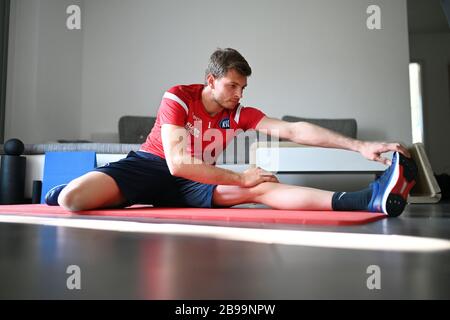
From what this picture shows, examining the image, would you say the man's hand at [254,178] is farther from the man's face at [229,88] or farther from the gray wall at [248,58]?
the gray wall at [248,58]

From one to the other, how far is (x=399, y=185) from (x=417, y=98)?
644 centimetres

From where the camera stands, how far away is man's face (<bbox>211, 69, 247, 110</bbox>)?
1842 mm

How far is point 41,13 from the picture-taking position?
4.48 metres

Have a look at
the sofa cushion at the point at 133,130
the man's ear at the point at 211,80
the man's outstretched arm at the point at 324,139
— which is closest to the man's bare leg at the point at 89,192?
the man's ear at the point at 211,80

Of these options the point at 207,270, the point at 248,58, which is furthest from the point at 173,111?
the point at 248,58

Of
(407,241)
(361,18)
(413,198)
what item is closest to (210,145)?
(407,241)

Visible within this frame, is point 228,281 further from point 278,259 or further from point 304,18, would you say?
point 304,18

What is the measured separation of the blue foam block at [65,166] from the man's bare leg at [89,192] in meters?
1.27

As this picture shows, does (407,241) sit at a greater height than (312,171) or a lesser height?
lesser

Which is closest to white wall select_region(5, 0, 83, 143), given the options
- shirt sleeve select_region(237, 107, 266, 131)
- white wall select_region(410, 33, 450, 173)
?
shirt sleeve select_region(237, 107, 266, 131)

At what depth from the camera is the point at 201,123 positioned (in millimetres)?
1972

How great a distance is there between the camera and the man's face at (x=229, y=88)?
184 centimetres

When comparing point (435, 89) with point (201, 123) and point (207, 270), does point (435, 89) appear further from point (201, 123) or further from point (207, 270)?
point (207, 270)
